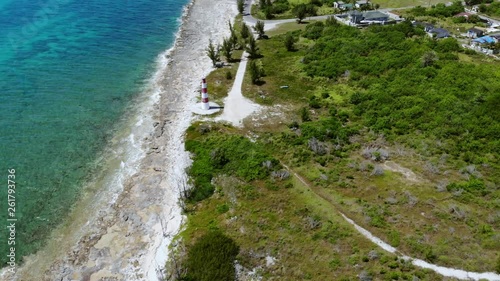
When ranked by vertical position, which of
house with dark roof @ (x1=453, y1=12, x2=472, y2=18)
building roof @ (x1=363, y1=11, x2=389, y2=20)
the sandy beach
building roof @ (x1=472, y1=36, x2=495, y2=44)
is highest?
house with dark roof @ (x1=453, y1=12, x2=472, y2=18)

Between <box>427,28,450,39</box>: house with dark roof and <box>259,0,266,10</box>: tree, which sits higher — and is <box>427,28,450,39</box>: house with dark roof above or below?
below

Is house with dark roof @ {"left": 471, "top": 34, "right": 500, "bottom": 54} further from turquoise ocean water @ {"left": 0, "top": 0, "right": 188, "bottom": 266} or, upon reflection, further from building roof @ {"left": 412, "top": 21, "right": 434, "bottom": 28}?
turquoise ocean water @ {"left": 0, "top": 0, "right": 188, "bottom": 266}

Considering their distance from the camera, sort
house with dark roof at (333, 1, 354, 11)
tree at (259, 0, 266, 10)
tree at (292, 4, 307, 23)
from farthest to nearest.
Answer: tree at (259, 0, 266, 10), house with dark roof at (333, 1, 354, 11), tree at (292, 4, 307, 23)

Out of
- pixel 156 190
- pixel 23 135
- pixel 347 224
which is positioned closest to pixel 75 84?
pixel 23 135

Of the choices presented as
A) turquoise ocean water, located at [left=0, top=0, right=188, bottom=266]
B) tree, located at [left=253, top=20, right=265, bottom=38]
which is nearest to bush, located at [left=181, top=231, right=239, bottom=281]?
turquoise ocean water, located at [left=0, top=0, right=188, bottom=266]

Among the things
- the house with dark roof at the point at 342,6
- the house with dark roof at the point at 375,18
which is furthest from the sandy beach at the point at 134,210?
the house with dark roof at the point at 342,6

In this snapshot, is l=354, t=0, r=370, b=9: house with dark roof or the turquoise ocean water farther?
l=354, t=0, r=370, b=9: house with dark roof
